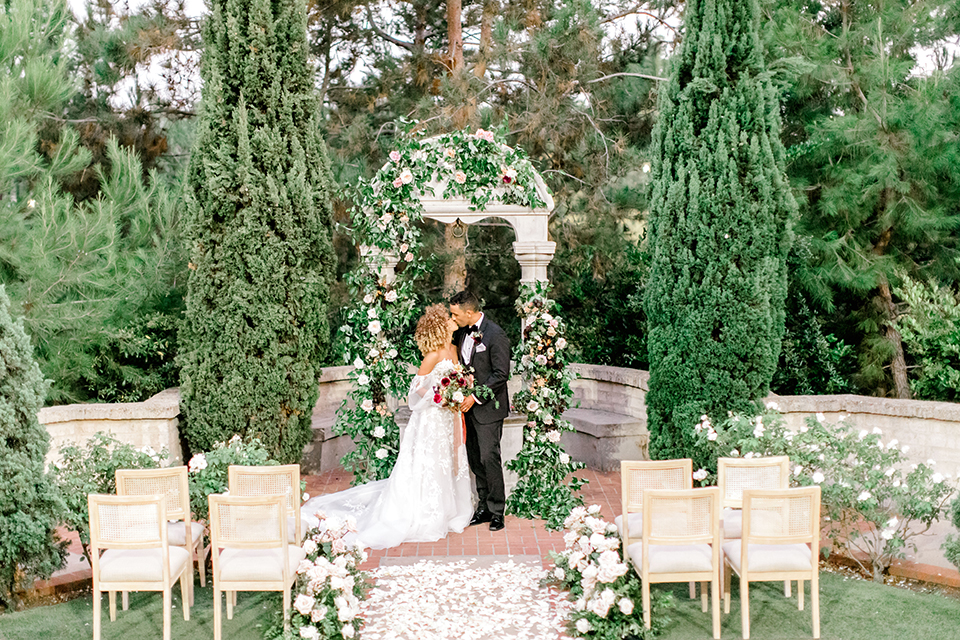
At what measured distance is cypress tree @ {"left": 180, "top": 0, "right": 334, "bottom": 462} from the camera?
23.4ft

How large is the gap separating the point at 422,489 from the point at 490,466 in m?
0.57

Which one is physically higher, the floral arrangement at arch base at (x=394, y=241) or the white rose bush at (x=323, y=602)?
the floral arrangement at arch base at (x=394, y=241)

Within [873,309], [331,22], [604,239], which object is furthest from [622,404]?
[331,22]

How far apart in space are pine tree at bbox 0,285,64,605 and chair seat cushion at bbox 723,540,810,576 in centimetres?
405

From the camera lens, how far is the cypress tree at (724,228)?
7152mm

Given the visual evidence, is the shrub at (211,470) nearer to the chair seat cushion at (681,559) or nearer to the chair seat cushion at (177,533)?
the chair seat cushion at (177,533)

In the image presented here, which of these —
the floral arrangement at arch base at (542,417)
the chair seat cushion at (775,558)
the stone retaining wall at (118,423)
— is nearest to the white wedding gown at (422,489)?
the floral arrangement at arch base at (542,417)

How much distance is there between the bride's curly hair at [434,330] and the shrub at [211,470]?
1499mm

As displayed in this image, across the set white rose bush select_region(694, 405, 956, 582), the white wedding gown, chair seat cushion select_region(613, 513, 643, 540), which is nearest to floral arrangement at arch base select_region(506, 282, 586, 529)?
the white wedding gown

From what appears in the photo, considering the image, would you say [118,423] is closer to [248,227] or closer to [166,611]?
[248,227]

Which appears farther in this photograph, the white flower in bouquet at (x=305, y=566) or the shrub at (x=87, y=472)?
the shrub at (x=87, y=472)

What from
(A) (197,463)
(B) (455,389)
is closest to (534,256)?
(B) (455,389)

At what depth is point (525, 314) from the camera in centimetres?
722

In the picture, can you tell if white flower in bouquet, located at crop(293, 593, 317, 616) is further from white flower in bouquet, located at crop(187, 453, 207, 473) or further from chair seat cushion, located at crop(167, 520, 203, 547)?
white flower in bouquet, located at crop(187, 453, 207, 473)
